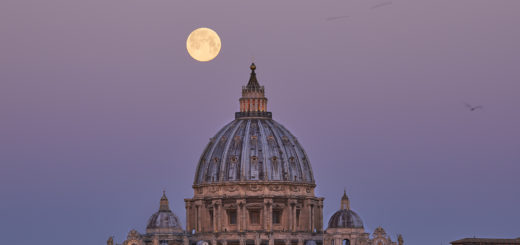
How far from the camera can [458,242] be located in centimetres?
19388

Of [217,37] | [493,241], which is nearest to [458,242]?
[493,241]

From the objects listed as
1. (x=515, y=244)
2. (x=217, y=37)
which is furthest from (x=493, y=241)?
(x=217, y=37)

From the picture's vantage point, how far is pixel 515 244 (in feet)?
630

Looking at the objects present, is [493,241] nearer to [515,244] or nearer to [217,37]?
[515,244]

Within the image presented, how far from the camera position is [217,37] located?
182875 millimetres

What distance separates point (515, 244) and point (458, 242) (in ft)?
20.3

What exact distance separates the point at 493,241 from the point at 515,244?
8.06ft

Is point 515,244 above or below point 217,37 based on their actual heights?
below

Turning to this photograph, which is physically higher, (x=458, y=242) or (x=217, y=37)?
(x=217, y=37)

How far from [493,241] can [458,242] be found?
12.4ft

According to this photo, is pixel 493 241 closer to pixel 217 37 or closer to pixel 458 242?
pixel 458 242

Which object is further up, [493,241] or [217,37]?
[217,37]

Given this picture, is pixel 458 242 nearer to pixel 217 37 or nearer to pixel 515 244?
pixel 515 244

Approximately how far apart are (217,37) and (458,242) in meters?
35.5
